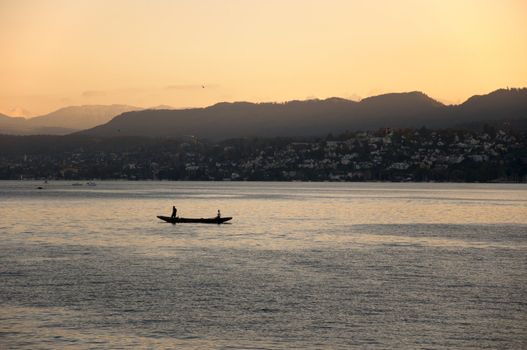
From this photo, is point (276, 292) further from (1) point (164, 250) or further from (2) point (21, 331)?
(1) point (164, 250)

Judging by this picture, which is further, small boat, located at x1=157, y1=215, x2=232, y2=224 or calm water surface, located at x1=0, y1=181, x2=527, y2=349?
small boat, located at x1=157, y1=215, x2=232, y2=224

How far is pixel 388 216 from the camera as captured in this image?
153 m

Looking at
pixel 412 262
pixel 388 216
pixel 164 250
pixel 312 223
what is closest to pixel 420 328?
pixel 412 262

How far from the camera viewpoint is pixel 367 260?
7356 cm

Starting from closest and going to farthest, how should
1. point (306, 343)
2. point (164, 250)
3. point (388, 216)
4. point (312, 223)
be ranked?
point (306, 343) < point (164, 250) < point (312, 223) < point (388, 216)

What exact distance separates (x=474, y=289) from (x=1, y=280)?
121ft

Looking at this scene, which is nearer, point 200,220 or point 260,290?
point 260,290

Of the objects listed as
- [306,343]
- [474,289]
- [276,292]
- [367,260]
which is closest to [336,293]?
[276,292]

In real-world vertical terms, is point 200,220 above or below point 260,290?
above

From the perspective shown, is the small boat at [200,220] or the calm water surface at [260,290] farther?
the small boat at [200,220]

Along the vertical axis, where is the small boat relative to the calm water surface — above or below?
above

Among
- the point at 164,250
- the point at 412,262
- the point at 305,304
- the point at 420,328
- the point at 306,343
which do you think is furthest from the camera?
the point at 164,250

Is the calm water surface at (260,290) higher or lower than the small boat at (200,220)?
lower

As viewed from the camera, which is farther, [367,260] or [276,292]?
[367,260]
